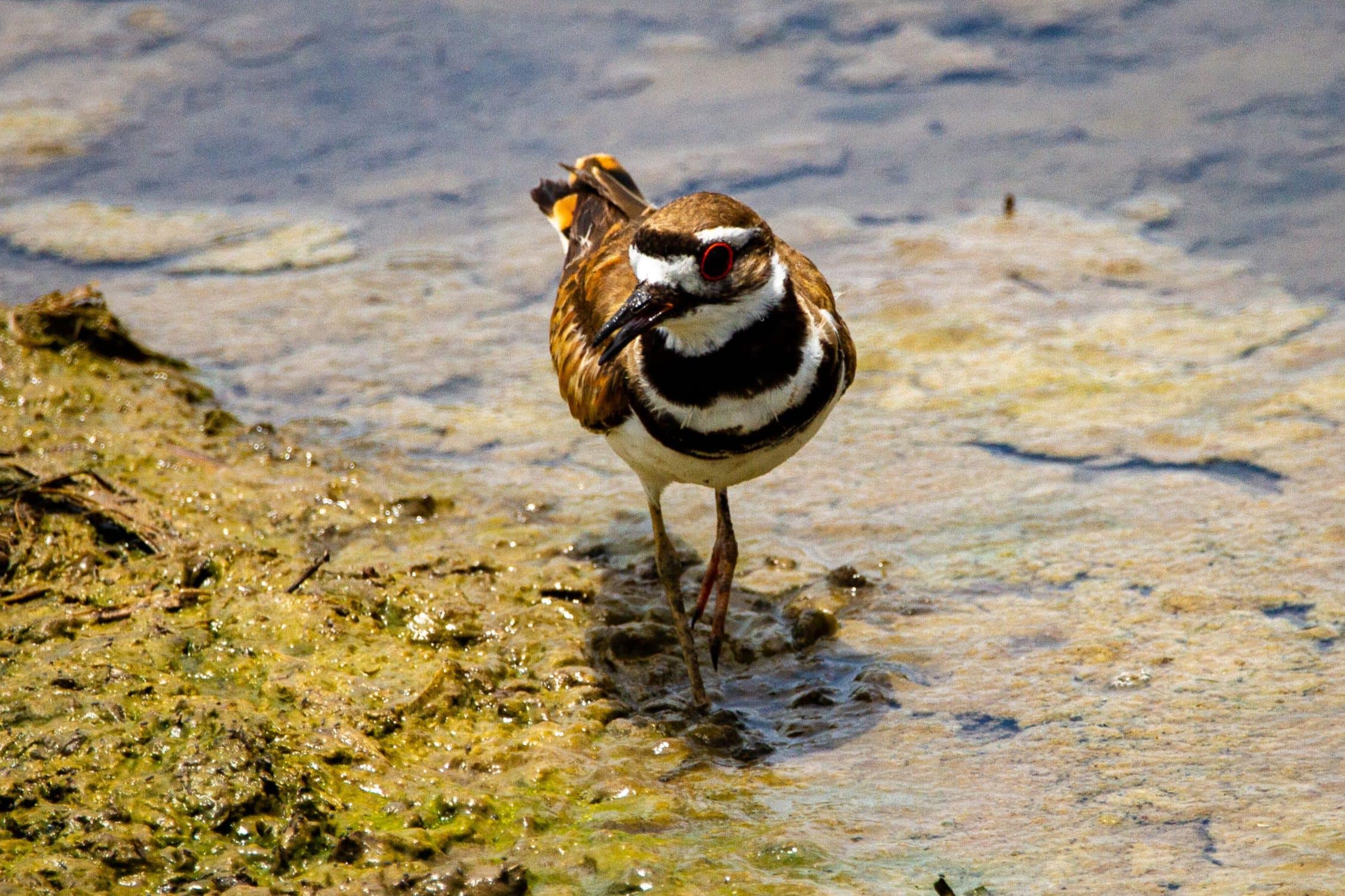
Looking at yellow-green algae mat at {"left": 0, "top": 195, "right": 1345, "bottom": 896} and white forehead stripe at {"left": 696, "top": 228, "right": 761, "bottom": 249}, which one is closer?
yellow-green algae mat at {"left": 0, "top": 195, "right": 1345, "bottom": 896}

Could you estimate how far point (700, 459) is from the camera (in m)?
4.35

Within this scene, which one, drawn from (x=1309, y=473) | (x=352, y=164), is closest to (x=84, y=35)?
(x=352, y=164)

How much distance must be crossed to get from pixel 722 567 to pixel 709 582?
0.71 ft

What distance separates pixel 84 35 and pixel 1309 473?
380 inches

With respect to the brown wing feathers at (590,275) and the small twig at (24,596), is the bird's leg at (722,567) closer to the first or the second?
the brown wing feathers at (590,275)

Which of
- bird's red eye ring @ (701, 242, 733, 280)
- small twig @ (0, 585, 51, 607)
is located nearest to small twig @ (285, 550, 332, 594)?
small twig @ (0, 585, 51, 607)

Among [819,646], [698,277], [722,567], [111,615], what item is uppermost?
[698,277]

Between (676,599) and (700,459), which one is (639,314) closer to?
(700,459)

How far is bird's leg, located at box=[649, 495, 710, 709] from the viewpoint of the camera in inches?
181

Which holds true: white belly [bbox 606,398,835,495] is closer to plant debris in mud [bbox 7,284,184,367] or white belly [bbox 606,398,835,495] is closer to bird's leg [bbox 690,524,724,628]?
bird's leg [bbox 690,524,724,628]

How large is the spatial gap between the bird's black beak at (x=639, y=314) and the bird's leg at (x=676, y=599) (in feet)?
2.85

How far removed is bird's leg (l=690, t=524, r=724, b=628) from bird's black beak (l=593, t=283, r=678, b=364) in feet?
3.84

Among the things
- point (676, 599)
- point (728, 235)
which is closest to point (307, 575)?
point (676, 599)

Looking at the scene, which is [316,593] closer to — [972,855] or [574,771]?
[574,771]
